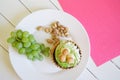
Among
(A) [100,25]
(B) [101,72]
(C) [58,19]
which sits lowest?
(B) [101,72]

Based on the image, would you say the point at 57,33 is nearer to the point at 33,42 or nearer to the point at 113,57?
the point at 33,42

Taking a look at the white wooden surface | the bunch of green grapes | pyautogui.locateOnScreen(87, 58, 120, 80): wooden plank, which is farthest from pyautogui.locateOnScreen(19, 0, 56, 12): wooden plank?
pyautogui.locateOnScreen(87, 58, 120, 80): wooden plank

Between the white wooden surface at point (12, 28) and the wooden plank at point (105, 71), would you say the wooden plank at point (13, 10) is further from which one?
the wooden plank at point (105, 71)

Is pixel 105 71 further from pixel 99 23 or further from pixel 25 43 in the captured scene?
pixel 25 43

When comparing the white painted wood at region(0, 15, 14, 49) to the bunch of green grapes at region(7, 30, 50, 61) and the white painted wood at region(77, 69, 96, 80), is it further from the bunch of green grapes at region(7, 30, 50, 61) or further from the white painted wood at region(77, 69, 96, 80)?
the white painted wood at region(77, 69, 96, 80)

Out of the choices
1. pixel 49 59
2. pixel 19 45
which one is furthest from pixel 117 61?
pixel 19 45

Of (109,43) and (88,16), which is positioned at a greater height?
(88,16)

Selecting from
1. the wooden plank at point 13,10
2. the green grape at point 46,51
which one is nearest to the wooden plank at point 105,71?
the green grape at point 46,51

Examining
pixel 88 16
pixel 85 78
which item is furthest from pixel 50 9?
pixel 85 78
